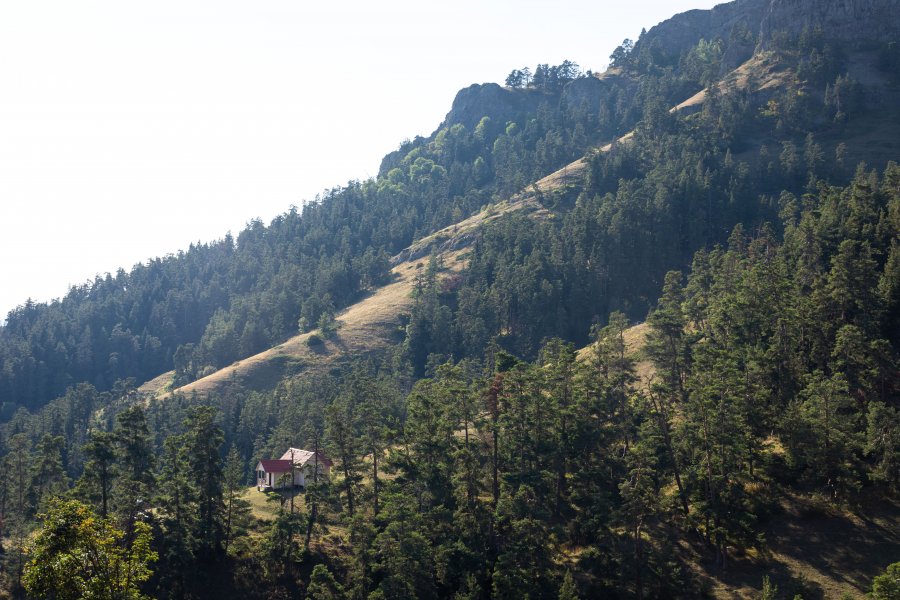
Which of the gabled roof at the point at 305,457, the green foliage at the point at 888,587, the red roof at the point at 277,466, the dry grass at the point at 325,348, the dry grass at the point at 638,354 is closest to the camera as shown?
the green foliage at the point at 888,587

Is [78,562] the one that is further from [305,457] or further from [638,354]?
[638,354]

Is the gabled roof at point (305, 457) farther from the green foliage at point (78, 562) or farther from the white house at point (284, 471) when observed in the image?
the green foliage at point (78, 562)

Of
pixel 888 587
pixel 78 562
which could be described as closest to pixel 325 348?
pixel 888 587

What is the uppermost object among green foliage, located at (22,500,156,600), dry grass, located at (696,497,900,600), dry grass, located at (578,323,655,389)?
green foliage, located at (22,500,156,600)

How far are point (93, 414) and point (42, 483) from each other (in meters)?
92.9

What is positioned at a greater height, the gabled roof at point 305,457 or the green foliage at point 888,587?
the gabled roof at point 305,457

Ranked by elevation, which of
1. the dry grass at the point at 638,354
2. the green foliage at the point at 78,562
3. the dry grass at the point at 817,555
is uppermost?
the green foliage at the point at 78,562

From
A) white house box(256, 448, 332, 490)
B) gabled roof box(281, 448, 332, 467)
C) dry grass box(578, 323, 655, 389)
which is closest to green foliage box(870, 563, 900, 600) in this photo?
dry grass box(578, 323, 655, 389)

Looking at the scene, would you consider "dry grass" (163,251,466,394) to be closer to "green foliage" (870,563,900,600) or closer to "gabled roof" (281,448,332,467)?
"gabled roof" (281,448,332,467)

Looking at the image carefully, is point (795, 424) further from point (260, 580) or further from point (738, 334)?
point (260, 580)

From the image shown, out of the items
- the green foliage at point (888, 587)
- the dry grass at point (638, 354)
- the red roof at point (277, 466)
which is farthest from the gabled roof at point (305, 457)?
the green foliage at point (888, 587)

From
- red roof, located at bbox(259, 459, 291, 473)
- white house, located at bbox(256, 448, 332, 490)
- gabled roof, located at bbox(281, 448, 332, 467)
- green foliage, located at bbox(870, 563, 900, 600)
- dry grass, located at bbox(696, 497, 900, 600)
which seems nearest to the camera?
green foliage, located at bbox(870, 563, 900, 600)

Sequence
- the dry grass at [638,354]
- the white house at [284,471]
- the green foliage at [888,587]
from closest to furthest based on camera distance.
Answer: the green foliage at [888,587] < the white house at [284,471] < the dry grass at [638,354]

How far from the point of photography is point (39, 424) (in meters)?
149
